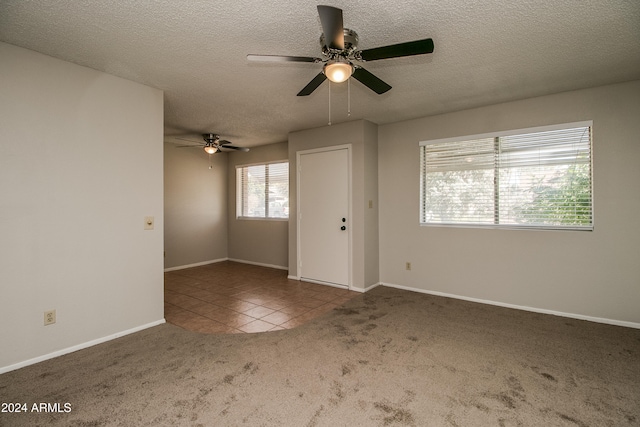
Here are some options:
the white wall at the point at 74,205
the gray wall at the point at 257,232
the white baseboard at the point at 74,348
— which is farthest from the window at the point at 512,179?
the white baseboard at the point at 74,348

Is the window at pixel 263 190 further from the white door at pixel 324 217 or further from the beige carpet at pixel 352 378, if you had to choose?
the beige carpet at pixel 352 378

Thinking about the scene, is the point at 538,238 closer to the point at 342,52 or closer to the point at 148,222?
the point at 342,52

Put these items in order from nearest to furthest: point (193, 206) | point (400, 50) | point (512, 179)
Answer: point (400, 50) < point (512, 179) < point (193, 206)

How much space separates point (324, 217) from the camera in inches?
189

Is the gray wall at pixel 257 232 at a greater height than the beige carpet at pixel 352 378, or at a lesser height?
greater

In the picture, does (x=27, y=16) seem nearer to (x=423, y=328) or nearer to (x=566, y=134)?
(x=423, y=328)

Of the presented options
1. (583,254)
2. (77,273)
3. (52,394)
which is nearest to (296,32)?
(77,273)

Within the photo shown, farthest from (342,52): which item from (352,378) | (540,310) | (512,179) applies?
(540,310)

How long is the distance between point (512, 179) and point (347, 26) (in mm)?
2835

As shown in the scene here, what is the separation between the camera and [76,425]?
68.6 inches

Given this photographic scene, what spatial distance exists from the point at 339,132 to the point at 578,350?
3703 mm

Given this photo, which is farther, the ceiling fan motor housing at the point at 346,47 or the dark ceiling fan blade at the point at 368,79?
the dark ceiling fan blade at the point at 368,79

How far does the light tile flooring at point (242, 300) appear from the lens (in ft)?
10.8

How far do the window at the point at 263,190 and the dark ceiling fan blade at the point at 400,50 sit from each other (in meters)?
4.23
